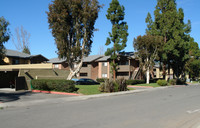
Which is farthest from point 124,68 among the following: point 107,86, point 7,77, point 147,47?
point 7,77

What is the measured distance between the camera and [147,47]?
36.3 metres

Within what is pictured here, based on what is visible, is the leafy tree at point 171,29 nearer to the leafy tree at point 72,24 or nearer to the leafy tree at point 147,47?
the leafy tree at point 147,47

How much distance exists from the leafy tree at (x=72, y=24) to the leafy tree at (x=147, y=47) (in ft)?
38.5

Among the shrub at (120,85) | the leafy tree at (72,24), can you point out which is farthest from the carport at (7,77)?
the shrub at (120,85)

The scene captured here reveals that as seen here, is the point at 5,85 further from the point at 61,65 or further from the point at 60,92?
→ the point at 61,65

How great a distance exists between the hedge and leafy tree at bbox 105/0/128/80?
1569 cm

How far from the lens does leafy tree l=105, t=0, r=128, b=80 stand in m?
35.0

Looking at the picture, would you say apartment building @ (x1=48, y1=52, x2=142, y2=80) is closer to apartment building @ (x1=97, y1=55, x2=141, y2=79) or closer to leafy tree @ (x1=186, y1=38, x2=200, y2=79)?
apartment building @ (x1=97, y1=55, x2=141, y2=79)

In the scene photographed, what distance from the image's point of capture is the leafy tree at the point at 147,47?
3599cm

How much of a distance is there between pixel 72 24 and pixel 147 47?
15256 millimetres

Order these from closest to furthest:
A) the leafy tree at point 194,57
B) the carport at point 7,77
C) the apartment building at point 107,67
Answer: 1. the carport at point 7,77
2. the apartment building at point 107,67
3. the leafy tree at point 194,57

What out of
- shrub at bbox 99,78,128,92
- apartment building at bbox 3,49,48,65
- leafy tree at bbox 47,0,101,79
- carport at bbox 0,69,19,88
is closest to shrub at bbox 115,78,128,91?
shrub at bbox 99,78,128,92

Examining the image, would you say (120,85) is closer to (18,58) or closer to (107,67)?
(107,67)

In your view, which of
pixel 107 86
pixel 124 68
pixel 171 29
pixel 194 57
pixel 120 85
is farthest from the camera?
pixel 194 57
